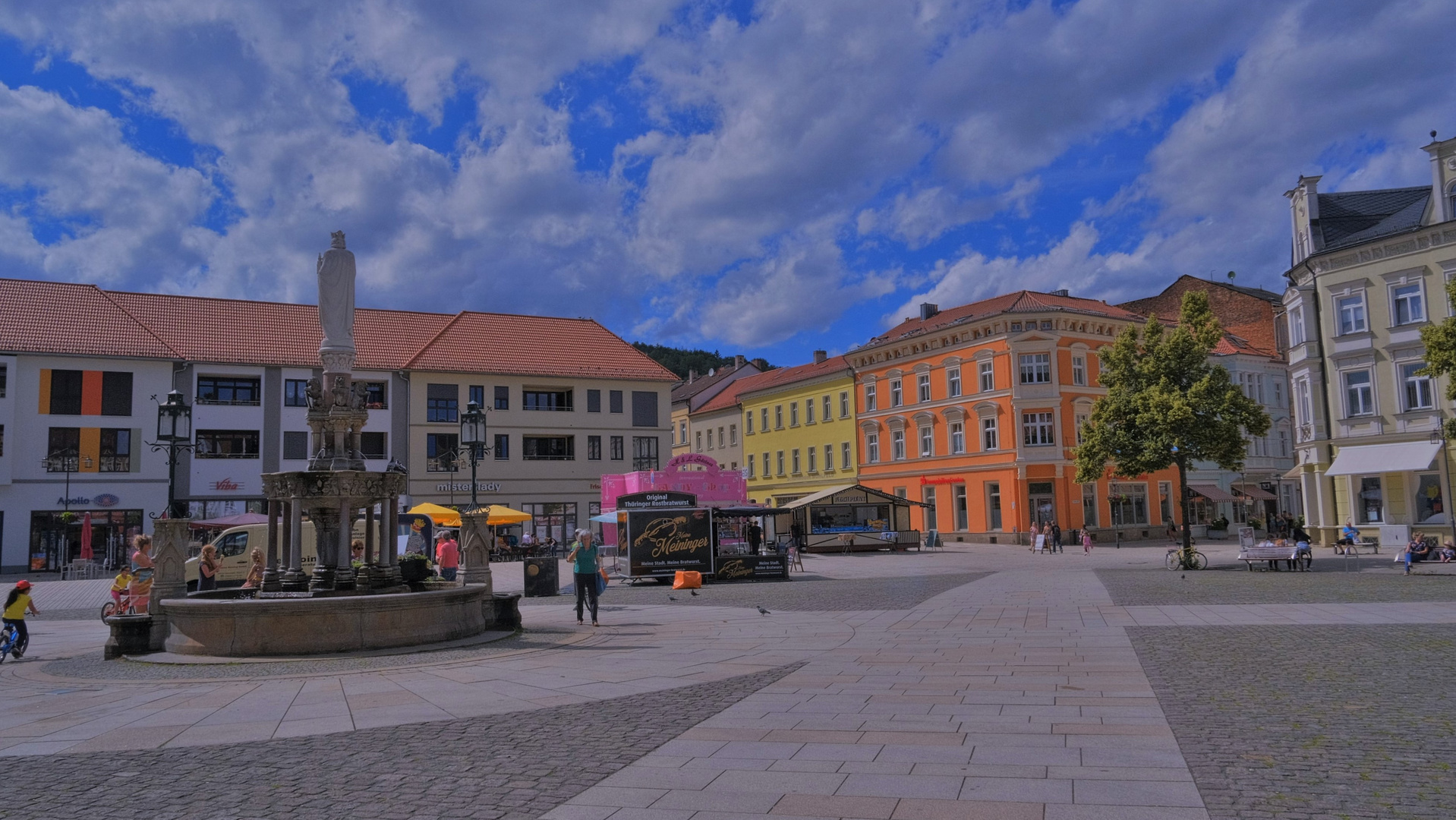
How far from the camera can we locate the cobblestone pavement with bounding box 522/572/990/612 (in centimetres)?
2102

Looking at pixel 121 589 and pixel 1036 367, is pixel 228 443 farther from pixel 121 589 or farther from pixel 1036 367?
pixel 1036 367

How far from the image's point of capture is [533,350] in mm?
58812

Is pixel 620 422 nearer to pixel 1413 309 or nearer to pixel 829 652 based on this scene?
pixel 1413 309

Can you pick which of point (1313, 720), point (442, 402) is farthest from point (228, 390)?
point (1313, 720)

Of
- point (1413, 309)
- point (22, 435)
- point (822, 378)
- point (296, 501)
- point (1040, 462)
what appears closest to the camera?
point (296, 501)

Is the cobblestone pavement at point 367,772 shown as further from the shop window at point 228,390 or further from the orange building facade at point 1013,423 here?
the shop window at point 228,390

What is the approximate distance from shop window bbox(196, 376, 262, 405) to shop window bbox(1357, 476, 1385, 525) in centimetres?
4869

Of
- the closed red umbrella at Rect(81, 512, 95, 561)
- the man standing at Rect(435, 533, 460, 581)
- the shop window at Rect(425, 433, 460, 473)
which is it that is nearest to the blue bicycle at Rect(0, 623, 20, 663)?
the man standing at Rect(435, 533, 460, 581)

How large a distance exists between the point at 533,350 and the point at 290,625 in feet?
153

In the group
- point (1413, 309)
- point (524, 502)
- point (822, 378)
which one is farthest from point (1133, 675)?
point (822, 378)

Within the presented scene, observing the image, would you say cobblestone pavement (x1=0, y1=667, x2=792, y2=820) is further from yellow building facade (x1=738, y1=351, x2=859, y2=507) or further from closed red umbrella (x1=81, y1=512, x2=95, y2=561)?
yellow building facade (x1=738, y1=351, x2=859, y2=507)

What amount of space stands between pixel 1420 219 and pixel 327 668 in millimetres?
39490

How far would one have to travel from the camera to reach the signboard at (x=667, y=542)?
29.0 metres

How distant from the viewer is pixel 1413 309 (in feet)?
118
